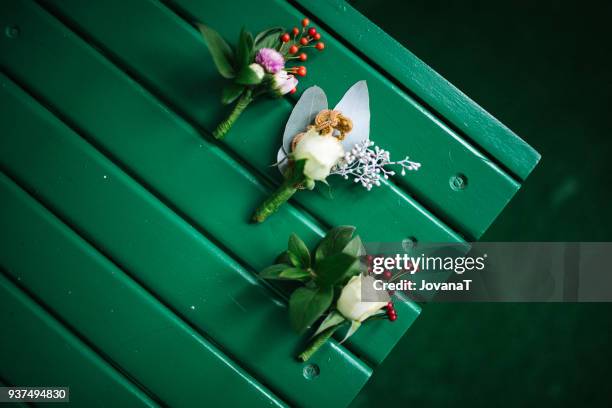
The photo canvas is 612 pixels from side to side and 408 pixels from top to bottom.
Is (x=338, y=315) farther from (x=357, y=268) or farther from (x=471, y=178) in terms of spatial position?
(x=471, y=178)

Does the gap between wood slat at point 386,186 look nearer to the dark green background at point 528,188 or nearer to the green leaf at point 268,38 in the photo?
the green leaf at point 268,38

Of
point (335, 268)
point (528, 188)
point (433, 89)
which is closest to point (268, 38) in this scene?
point (433, 89)

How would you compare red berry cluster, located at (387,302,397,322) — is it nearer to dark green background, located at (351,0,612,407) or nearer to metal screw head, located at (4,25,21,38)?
dark green background, located at (351,0,612,407)

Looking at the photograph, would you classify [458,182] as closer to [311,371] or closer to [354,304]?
[354,304]

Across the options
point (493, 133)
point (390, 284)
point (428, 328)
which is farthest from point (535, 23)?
point (390, 284)

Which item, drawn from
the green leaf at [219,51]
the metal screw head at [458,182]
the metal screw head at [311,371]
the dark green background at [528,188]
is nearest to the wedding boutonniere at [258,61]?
the green leaf at [219,51]

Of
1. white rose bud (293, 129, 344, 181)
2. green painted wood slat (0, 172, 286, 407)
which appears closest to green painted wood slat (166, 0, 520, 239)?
white rose bud (293, 129, 344, 181)
